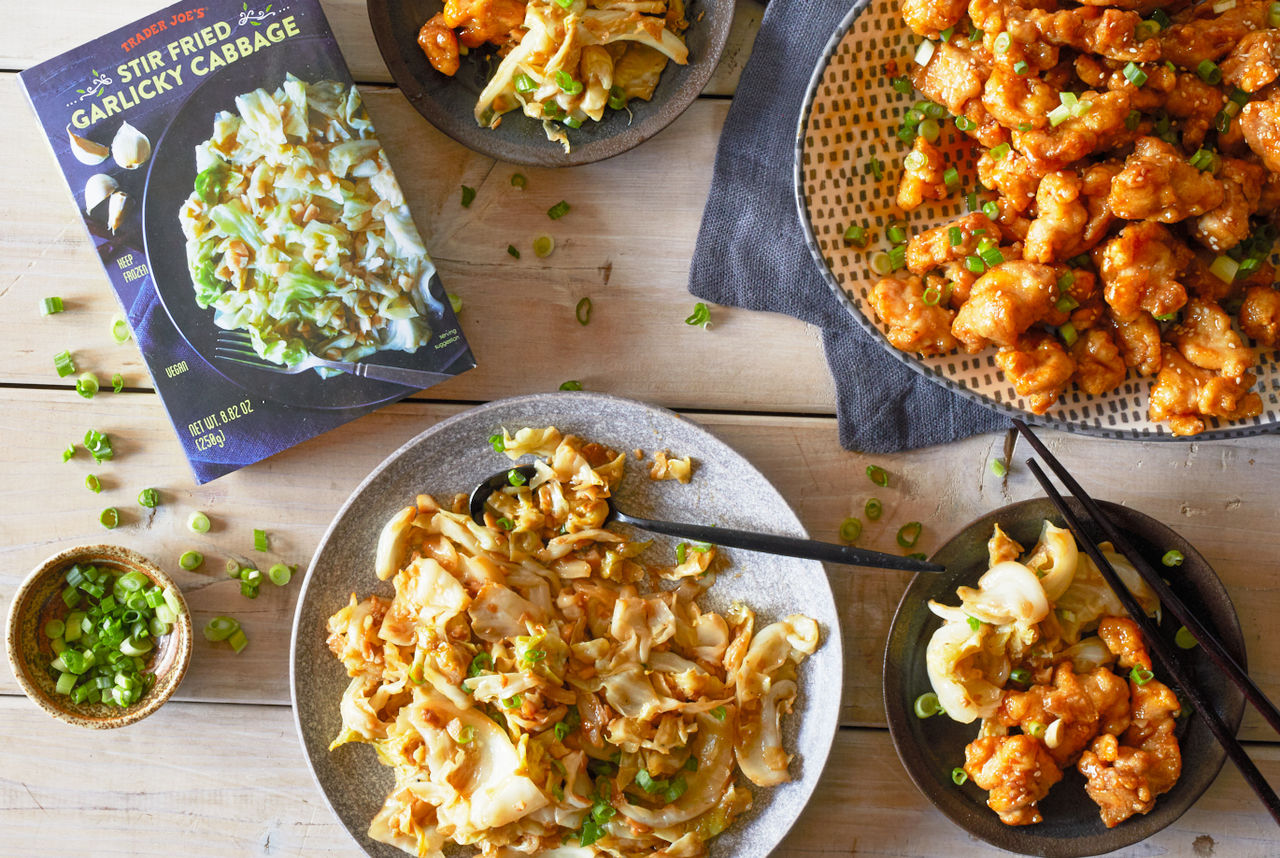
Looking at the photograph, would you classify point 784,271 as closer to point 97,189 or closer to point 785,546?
point 785,546

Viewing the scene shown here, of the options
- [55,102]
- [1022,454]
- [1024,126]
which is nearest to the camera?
[1024,126]

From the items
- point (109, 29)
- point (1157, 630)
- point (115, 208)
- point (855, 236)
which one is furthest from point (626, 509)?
point (109, 29)

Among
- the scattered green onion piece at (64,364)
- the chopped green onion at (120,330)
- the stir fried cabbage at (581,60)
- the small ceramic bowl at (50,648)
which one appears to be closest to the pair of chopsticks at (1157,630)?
the stir fried cabbage at (581,60)

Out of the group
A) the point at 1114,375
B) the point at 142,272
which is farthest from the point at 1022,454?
the point at 142,272

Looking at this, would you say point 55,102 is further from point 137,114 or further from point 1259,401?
point 1259,401

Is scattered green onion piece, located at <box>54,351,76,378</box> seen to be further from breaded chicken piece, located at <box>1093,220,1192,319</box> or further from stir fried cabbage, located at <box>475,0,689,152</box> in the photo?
breaded chicken piece, located at <box>1093,220,1192,319</box>

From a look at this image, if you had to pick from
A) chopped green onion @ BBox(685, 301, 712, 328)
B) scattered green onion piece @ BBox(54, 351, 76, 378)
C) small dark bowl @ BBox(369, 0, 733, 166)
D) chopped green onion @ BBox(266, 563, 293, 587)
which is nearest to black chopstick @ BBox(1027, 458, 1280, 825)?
chopped green onion @ BBox(685, 301, 712, 328)
